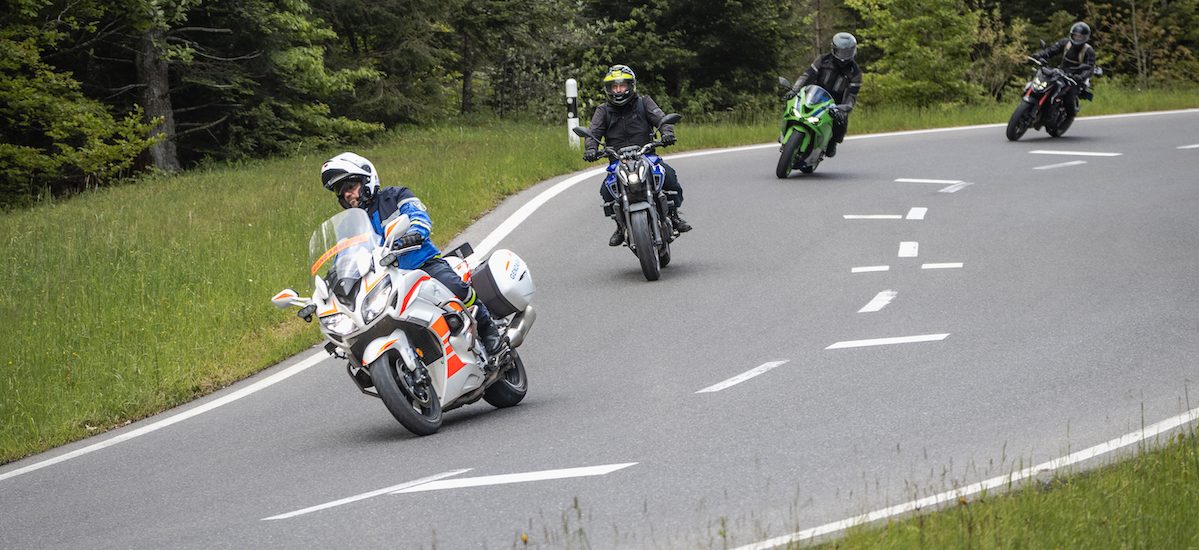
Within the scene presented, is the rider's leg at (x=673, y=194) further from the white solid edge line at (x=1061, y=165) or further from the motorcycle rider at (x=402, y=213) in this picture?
the white solid edge line at (x=1061, y=165)

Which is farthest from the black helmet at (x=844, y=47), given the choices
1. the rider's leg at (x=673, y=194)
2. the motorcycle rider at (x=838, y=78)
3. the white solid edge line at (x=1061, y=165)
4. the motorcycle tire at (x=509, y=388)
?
the motorcycle tire at (x=509, y=388)

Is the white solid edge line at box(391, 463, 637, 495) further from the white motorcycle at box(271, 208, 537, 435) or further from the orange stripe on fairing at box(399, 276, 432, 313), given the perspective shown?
the orange stripe on fairing at box(399, 276, 432, 313)

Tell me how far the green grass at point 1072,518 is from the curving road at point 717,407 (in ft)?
1.26

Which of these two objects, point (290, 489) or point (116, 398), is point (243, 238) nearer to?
point (116, 398)

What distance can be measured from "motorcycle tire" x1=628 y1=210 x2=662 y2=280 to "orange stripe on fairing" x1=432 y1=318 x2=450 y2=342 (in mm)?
4649

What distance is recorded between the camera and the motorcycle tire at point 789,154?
18.9m

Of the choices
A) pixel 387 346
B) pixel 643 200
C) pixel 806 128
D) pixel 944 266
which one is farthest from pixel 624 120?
pixel 387 346

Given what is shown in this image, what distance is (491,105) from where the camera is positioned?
40.5 m

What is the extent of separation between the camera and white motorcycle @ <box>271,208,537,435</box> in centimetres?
786

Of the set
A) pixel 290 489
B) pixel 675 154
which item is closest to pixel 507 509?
pixel 290 489

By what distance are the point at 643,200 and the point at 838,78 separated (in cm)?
695

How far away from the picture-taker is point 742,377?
9.21 metres

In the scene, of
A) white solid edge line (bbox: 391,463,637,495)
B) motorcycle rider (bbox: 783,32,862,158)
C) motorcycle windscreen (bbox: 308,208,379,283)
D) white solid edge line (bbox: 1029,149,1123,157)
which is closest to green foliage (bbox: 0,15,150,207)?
motorcycle rider (bbox: 783,32,862,158)

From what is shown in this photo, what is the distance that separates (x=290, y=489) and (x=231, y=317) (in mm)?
5126
